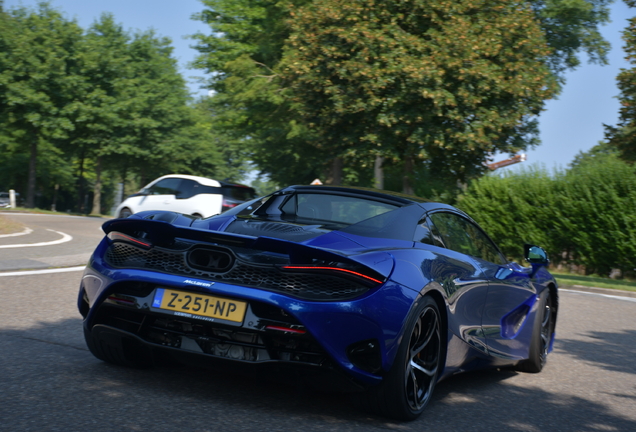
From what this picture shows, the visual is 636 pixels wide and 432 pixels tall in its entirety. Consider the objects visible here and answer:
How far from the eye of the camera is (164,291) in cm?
359

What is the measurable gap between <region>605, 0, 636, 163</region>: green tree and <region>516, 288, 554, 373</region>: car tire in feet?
53.5

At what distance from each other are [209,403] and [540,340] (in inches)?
117

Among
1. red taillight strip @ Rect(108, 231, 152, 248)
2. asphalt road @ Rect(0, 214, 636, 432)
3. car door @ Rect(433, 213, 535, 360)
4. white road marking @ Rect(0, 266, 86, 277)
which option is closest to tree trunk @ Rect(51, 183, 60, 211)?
white road marking @ Rect(0, 266, 86, 277)

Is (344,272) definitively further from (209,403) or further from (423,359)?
(209,403)

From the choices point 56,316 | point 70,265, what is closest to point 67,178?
point 70,265

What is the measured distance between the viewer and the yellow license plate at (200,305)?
3428 millimetres

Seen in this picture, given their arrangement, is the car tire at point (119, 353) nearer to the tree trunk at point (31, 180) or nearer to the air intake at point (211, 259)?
the air intake at point (211, 259)

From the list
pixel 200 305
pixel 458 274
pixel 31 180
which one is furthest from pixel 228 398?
pixel 31 180

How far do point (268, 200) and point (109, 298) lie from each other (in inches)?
52.4

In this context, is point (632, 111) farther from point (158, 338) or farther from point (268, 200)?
point (158, 338)

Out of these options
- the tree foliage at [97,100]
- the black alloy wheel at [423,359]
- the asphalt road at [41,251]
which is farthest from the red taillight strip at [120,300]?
the tree foliage at [97,100]

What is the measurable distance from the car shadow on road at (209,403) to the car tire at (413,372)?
0.31 ft

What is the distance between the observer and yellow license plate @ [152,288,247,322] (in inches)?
135

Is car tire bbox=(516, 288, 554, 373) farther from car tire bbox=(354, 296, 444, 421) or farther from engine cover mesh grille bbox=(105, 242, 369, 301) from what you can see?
engine cover mesh grille bbox=(105, 242, 369, 301)
